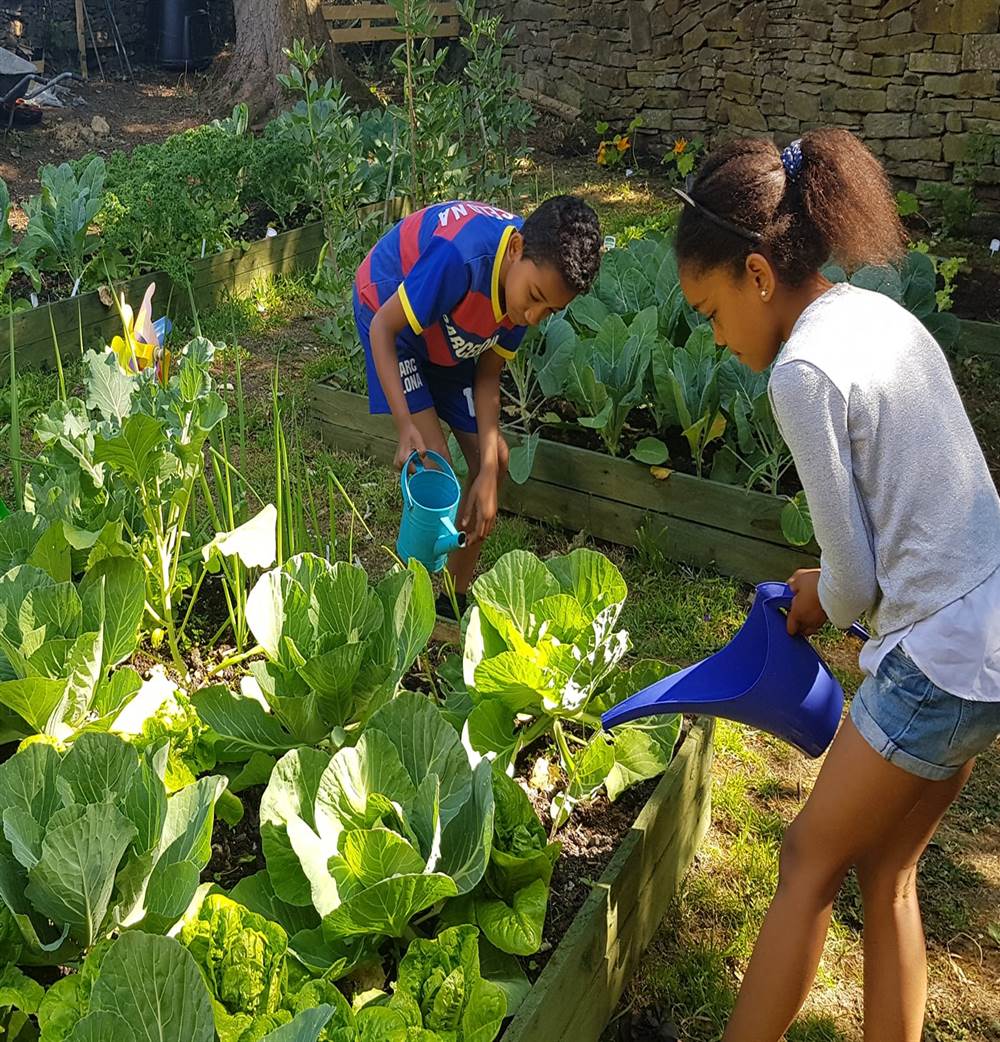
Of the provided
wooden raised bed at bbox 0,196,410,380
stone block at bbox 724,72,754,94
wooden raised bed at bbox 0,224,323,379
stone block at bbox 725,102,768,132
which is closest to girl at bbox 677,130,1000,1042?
wooden raised bed at bbox 0,224,323,379

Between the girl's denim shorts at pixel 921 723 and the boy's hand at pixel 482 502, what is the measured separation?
50.6 inches

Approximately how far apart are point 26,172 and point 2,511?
22.2 ft

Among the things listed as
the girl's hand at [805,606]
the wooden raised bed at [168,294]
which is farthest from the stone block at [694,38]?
the girl's hand at [805,606]

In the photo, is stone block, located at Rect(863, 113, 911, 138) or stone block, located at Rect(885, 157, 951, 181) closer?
stone block, located at Rect(885, 157, 951, 181)

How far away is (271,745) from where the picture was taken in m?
1.81

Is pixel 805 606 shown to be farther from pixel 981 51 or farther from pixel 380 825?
pixel 981 51

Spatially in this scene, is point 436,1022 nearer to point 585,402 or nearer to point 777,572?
point 777,572

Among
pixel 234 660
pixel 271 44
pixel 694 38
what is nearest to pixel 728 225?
pixel 234 660

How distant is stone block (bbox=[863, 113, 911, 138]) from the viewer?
655 cm

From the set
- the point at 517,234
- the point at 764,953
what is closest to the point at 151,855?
the point at 764,953

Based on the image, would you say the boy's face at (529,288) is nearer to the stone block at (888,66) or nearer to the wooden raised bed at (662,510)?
the wooden raised bed at (662,510)

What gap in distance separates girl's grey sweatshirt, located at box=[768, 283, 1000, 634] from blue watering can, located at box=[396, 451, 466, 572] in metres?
0.97

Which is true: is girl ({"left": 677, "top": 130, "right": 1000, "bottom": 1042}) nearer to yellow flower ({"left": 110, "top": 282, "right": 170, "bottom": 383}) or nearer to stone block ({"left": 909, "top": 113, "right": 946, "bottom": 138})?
yellow flower ({"left": 110, "top": 282, "right": 170, "bottom": 383})

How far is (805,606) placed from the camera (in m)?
1.70
